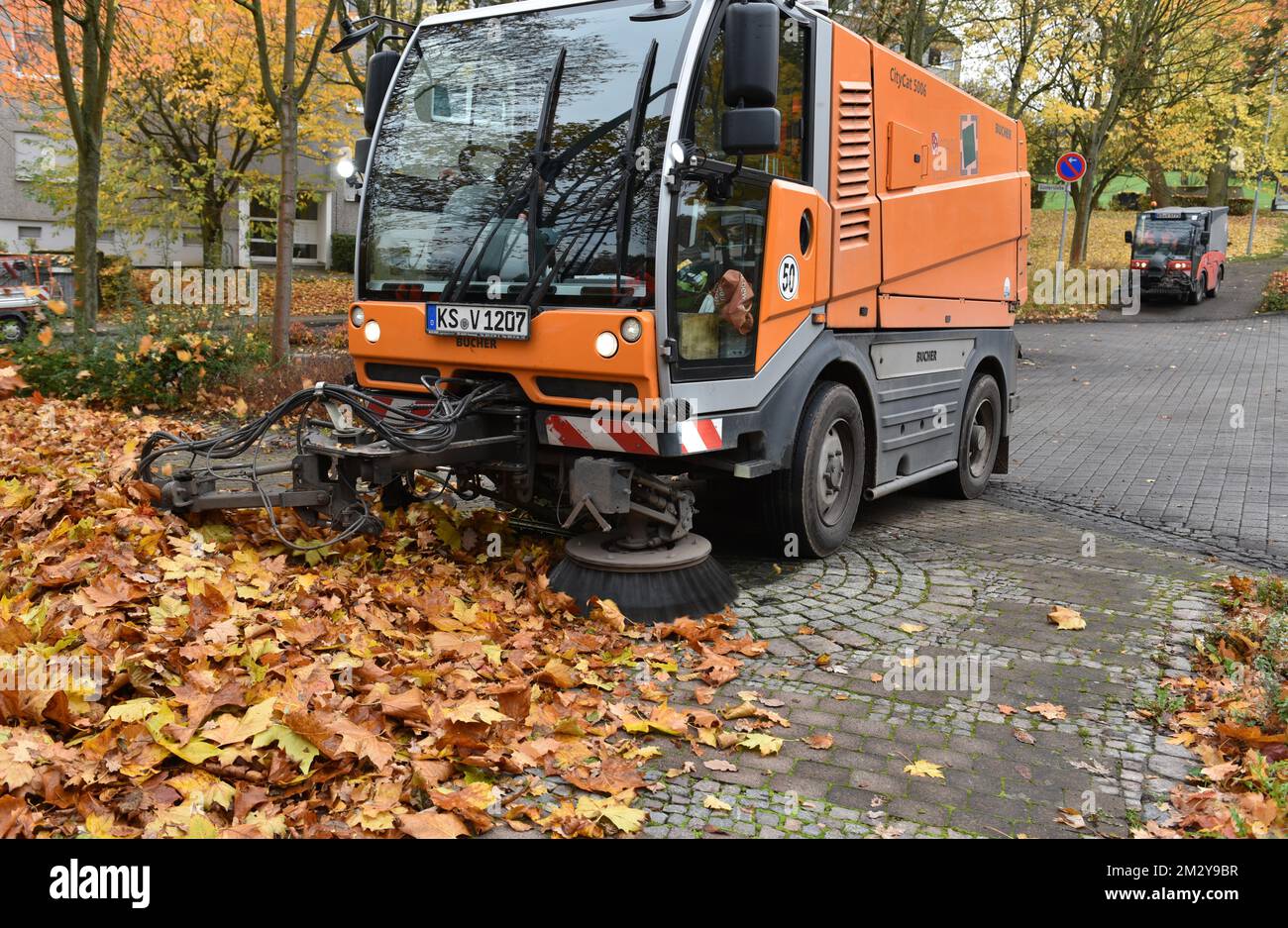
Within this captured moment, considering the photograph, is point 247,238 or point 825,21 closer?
point 825,21

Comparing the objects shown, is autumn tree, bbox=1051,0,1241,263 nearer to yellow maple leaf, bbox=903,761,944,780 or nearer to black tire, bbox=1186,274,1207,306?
black tire, bbox=1186,274,1207,306

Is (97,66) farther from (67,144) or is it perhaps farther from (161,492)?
(67,144)

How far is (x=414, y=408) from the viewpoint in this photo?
5.71 metres

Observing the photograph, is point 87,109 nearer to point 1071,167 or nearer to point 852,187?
point 852,187

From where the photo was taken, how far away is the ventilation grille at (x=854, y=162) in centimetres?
629

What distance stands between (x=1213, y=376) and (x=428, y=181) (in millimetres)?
14095

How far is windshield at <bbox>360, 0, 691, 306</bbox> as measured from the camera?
16.8 feet

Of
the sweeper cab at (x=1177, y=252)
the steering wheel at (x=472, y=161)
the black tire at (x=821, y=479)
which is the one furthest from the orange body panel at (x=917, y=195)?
the sweeper cab at (x=1177, y=252)

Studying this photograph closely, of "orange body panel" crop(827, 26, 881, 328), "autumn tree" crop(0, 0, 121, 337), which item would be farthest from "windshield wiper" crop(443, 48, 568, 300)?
"autumn tree" crop(0, 0, 121, 337)

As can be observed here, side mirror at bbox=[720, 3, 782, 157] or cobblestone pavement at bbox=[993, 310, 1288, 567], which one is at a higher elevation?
side mirror at bbox=[720, 3, 782, 157]

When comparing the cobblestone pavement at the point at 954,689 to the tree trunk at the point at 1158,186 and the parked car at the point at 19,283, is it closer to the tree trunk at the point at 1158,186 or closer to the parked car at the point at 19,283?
the parked car at the point at 19,283

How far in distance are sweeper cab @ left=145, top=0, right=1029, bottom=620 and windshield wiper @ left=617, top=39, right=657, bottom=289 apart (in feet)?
0.04

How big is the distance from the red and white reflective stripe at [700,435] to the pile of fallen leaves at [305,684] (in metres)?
0.83

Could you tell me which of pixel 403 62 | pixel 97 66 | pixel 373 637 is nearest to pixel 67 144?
pixel 97 66
